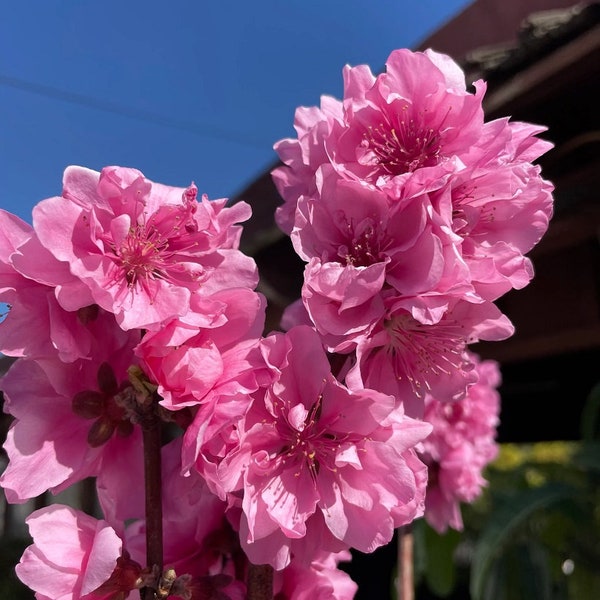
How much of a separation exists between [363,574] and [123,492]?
2.44 meters

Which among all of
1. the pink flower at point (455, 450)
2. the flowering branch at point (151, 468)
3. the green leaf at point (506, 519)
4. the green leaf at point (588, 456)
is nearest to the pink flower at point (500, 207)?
the flowering branch at point (151, 468)

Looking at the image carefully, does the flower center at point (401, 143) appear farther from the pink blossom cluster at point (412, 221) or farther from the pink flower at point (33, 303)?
the pink flower at point (33, 303)

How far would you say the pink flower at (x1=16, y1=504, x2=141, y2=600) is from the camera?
485 millimetres

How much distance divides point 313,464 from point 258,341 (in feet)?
0.40

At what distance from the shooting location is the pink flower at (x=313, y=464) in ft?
1.70

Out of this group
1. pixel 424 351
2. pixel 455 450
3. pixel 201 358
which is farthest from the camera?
pixel 455 450

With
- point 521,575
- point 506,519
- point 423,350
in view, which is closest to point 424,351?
point 423,350

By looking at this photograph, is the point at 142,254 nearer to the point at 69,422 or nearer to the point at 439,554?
the point at 69,422

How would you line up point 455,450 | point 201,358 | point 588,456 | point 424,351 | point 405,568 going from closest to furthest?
point 201,358
point 424,351
point 405,568
point 455,450
point 588,456

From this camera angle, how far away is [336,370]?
59 cm

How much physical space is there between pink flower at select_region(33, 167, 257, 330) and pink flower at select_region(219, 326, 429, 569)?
81 mm

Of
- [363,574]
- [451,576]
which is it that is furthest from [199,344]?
[363,574]

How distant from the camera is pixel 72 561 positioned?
0.51 meters

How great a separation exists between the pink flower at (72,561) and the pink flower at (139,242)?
16cm
